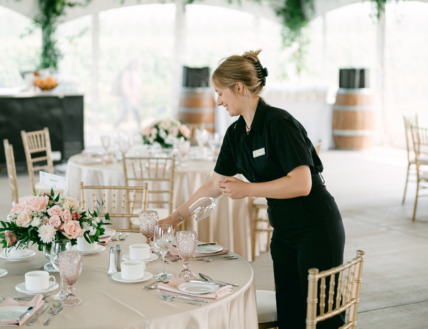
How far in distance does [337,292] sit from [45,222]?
1018mm

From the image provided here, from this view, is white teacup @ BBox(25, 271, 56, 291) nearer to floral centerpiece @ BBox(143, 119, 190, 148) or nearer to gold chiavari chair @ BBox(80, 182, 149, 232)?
gold chiavari chair @ BBox(80, 182, 149, 232)

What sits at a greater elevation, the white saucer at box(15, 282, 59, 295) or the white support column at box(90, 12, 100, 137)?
the white support column at box(90, 12, 100, 137)

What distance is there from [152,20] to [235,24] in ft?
5.89

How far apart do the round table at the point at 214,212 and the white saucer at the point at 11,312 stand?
8.14 feet

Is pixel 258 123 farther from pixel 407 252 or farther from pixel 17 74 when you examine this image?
pixel 17 74

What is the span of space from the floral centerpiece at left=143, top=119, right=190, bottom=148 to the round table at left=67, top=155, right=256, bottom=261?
0.50 meters

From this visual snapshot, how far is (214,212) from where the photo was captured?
4008 mm

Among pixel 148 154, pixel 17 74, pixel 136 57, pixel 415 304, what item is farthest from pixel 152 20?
pixel 415 304

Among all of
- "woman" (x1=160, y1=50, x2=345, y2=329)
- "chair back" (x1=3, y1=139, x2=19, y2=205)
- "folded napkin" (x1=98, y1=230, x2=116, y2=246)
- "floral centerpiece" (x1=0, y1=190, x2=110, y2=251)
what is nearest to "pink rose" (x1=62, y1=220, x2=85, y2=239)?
"floral centerpiece" (x1=0, y1=190, x2=110, y2=251)

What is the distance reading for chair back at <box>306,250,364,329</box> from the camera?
4.88ft

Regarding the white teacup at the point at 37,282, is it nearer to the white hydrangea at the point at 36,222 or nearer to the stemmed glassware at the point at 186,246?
the white hydrangea at the point at 36,222

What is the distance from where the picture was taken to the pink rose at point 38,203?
180 cm

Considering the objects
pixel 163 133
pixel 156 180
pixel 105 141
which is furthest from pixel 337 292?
pixel 105 141

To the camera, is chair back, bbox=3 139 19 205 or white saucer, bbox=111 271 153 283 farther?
chair back, bbox=3 139 19 205
